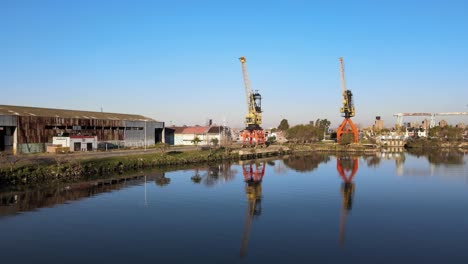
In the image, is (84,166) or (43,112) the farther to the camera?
(43,112)

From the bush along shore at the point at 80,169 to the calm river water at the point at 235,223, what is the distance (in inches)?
129

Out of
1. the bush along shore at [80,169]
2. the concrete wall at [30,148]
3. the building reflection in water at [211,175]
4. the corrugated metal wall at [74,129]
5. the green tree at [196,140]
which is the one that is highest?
the corrugated metal wall at [74,129]

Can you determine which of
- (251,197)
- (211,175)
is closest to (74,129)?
(211,175)

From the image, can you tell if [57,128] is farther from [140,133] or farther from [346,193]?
[346,193]

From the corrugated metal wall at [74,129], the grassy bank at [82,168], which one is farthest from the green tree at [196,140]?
the grassy bank at [82,168]

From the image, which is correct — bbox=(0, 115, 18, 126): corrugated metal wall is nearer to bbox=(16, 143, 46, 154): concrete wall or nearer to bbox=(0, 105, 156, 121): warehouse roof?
bbox=(0, 105, 156, 121): warehouse roof

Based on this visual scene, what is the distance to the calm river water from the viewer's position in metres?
12.9

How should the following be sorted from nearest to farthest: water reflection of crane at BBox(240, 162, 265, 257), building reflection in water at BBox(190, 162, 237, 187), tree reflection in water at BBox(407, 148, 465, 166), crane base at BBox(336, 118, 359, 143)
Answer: water reflection of crane at BBox(240, 162, 265, 257) < building reflection in water at BBox(190, 162, 237, 187) < tree reflection in water at BBox(407, 148, 465, 166) < crane base at BBox(336, 118, 359, 143)

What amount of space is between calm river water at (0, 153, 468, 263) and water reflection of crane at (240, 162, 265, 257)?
0.22 feet

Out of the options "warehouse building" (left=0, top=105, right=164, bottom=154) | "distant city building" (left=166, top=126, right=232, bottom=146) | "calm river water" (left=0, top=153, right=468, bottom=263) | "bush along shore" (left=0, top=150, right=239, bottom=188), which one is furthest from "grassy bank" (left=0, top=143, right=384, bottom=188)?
"distant city building" (left=166, top=126, right=232, bottom=146)

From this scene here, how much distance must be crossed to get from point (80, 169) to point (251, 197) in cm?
1377

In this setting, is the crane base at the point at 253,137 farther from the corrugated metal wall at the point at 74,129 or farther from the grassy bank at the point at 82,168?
the grassy bank at the point at 82,168

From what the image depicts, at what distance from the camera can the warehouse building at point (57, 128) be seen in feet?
124

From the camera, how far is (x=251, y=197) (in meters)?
24.0
